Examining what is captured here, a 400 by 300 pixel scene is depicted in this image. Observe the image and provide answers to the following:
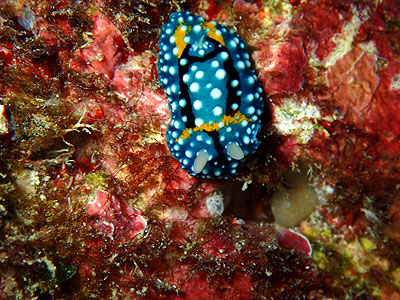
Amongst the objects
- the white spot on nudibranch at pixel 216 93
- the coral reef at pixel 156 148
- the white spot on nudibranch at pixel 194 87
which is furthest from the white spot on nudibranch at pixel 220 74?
the coral reef at pixel 156 148

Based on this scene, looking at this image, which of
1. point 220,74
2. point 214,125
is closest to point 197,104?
point 214,125

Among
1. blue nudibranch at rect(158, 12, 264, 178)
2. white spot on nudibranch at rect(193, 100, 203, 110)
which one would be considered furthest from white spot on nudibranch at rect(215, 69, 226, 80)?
white spot on nudibranch at rect(193, 100, 203, 110)

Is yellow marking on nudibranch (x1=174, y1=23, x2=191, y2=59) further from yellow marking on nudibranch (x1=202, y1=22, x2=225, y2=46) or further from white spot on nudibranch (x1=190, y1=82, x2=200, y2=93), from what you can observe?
white spot on nudibranch (x1=190, y1=82, x2=200, y2=93)

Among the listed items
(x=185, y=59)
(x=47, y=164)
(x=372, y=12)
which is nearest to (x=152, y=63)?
(x=185, y=59)

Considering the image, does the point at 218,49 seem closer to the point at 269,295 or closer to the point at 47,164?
the point at 47,164

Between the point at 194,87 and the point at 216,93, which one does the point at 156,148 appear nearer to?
the point at 194,87

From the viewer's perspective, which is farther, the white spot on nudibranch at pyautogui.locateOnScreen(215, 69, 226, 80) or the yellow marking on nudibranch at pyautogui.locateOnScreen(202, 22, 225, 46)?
the yellow marking on nudibranch at pyautogui.locateOnScreen(202, 22, 225, 46)
